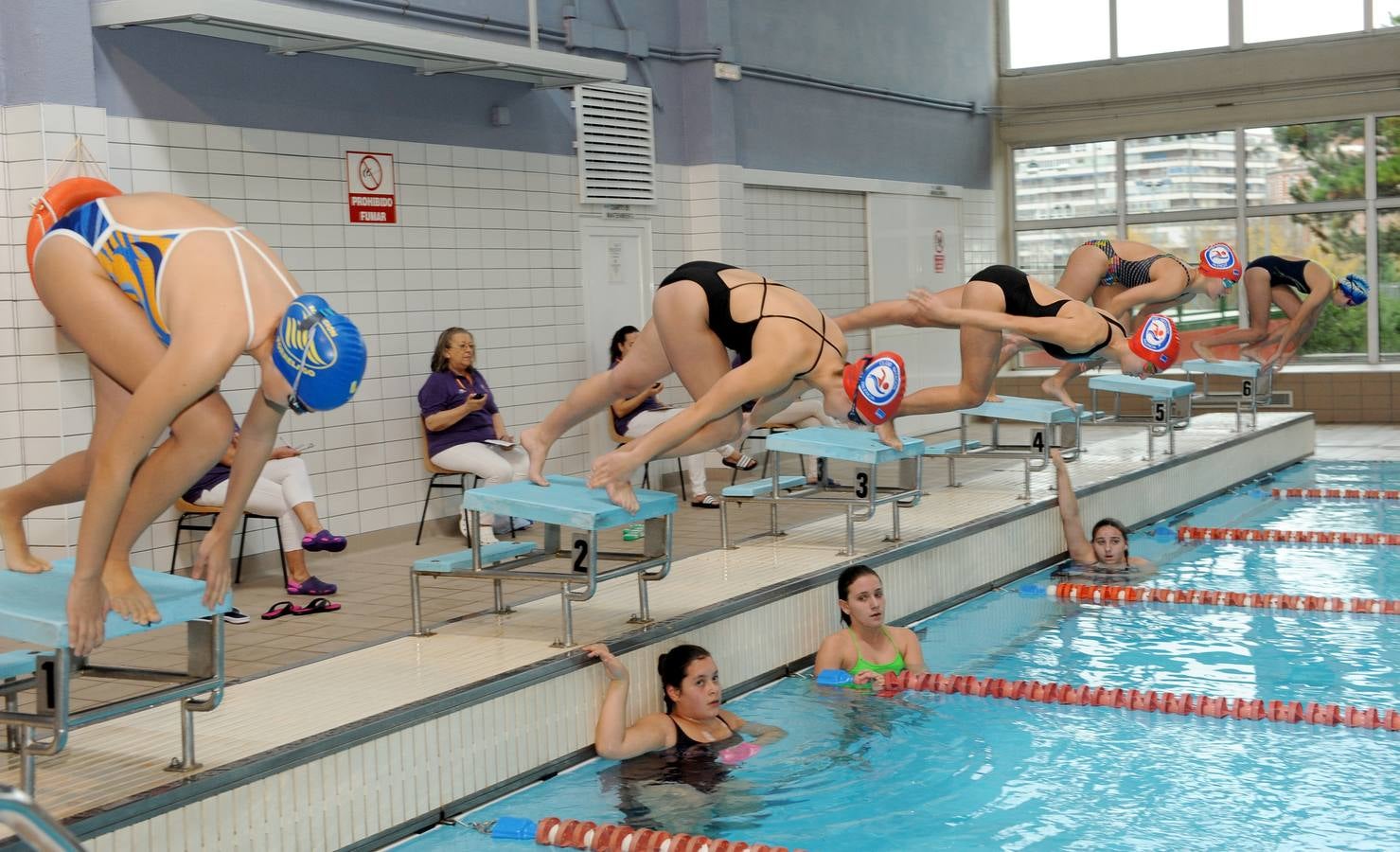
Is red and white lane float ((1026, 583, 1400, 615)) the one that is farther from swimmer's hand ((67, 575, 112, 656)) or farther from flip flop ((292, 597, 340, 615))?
swimmer's hand ((67, 575, 112, 656))

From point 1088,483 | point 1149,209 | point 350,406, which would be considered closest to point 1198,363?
point 1088,483

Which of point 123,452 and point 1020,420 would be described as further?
point 1020,420

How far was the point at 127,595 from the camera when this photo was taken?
11.3 ft

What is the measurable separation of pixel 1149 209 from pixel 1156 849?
1364 centimetres

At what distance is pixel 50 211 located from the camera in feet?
12.9

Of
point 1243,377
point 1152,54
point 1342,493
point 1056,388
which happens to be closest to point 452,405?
point 1056,388

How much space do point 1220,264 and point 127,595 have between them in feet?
25.3

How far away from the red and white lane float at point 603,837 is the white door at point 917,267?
9.75 metres

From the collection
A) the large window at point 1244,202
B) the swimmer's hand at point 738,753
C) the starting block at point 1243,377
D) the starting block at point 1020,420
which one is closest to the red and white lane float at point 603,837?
the swimmer's hand at point 738,753

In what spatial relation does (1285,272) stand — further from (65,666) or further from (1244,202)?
(65,666)

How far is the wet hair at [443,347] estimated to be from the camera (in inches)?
323

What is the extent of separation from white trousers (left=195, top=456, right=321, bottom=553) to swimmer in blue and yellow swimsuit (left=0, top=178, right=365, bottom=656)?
9.44 ft

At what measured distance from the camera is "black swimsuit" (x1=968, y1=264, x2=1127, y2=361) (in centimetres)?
625

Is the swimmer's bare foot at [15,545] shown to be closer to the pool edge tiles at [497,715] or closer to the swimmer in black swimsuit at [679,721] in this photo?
the pool edge tiles at [497,715]
